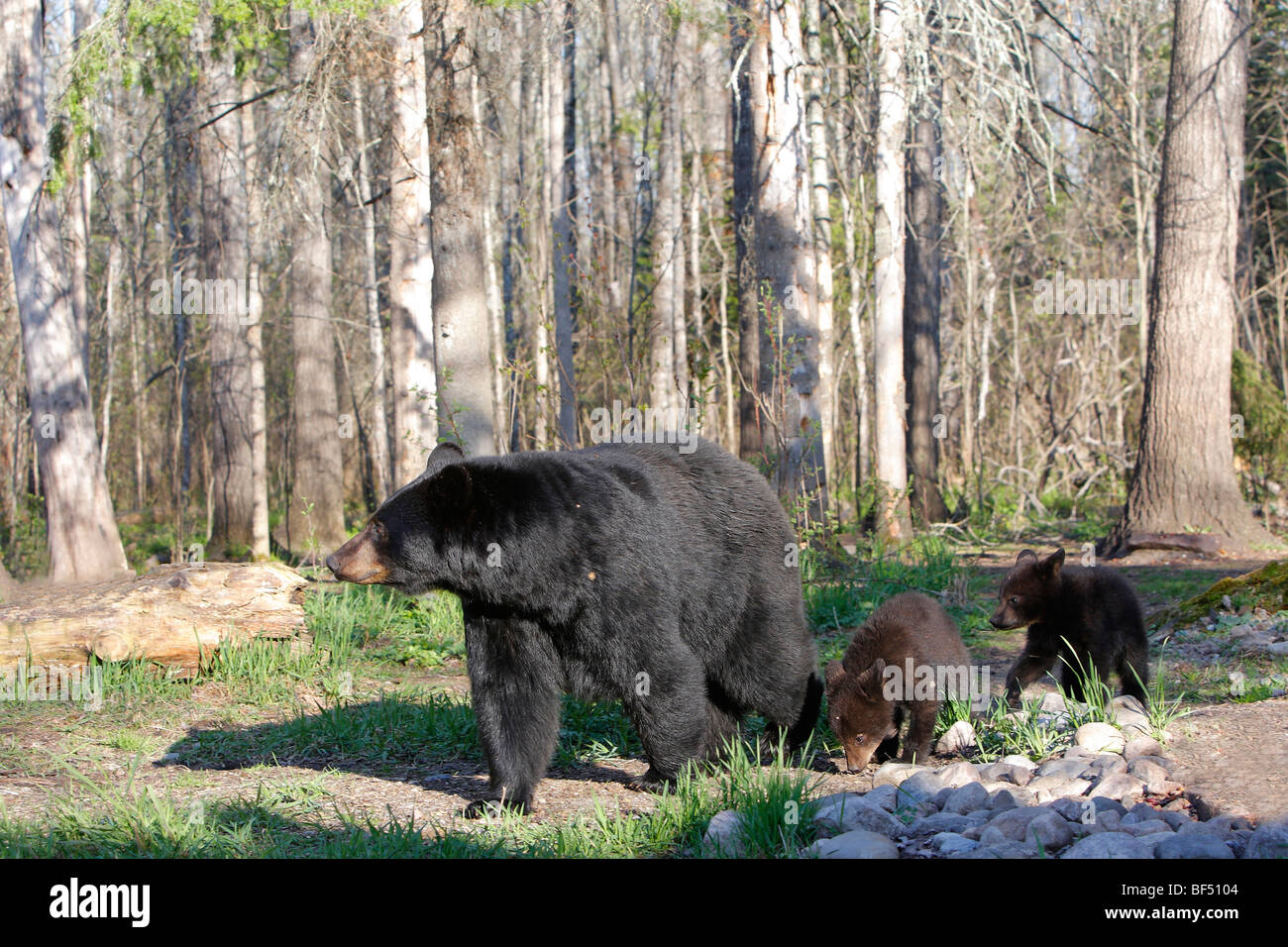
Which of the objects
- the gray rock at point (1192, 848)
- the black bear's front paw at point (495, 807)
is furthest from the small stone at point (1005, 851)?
the black bear's front paw at point (495, 807)

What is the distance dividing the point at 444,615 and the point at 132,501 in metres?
18.4

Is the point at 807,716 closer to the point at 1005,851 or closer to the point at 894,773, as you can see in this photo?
the point at 894,773

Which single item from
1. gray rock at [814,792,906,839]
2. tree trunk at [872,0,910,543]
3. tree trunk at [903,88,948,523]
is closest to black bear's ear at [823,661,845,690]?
gray rock at [814,792,906,839]

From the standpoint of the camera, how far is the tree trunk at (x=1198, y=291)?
9.76m

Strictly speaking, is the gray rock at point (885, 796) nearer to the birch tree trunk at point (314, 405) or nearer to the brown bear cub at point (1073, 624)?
the brown bear cub at point (1073, 624)

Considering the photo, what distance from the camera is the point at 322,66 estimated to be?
8.42 m

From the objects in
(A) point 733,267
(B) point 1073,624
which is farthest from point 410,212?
(A) point 733,267

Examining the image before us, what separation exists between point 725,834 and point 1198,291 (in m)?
8.42

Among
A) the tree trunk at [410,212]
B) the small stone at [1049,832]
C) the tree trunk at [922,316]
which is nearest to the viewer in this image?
the small stone at [1049,832]

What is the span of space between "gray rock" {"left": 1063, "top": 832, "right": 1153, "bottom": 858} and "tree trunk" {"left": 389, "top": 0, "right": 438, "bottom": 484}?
250 inches

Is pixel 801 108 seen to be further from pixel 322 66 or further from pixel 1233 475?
pixel 1233 475

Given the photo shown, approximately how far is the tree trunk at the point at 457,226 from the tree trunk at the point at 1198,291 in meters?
5.99
